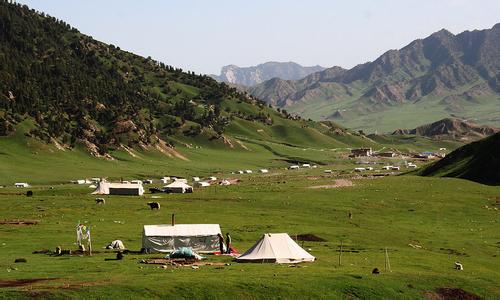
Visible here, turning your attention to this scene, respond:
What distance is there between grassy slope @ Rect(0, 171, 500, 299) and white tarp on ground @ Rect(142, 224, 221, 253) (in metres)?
4.21

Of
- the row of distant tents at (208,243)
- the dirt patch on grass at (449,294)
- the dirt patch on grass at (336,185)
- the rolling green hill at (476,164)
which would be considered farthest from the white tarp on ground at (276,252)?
the rolling green hill at (476,164)

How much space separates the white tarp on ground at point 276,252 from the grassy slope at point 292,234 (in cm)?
189

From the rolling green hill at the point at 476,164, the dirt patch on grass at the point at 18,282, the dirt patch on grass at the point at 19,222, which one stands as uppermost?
the rolling green hill at the point at 476,164

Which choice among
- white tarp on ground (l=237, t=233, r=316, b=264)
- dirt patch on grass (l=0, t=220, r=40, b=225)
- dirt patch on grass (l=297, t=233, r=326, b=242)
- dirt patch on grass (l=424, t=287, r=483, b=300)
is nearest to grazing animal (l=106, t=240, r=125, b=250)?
white tarp on ground (l=237, t=233, r=316, b=264)

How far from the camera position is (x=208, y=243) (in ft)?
257

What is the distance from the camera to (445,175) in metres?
184

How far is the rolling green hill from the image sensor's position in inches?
6772

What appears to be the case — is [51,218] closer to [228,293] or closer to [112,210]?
[112,210]

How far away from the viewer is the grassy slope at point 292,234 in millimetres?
55281

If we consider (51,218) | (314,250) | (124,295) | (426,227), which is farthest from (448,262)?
(51,218)

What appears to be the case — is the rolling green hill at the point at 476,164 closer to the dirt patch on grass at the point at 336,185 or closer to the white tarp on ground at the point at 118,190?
the dirt patch on grass at the point at 336,185

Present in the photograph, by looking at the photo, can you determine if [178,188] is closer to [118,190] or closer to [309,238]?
[118,190]

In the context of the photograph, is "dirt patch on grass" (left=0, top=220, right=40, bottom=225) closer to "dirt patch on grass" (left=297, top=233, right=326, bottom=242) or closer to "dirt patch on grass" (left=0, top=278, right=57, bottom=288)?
"dirt patch on grass" (left=297, top=233, right=326, bottom=242)

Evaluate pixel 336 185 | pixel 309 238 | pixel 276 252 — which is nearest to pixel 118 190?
pixel 336 185
